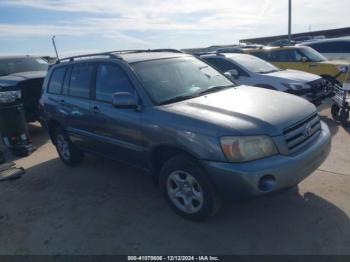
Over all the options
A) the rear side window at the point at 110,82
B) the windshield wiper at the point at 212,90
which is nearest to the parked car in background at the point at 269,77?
the windshield wiper at the point at 212,90

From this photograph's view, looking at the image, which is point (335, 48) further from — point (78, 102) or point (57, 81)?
point (78, 102)

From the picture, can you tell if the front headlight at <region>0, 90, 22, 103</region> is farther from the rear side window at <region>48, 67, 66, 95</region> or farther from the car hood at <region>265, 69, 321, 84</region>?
the car hood at <region>265, 69, 321, 84</region>

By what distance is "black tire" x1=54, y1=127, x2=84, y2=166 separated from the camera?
589 centimetres

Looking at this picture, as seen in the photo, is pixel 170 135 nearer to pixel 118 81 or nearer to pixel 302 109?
pixel 118 81

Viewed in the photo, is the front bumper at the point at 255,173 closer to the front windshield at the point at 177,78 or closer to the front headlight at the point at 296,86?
the front windshield at the point at 177,78

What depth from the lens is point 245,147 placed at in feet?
10.6

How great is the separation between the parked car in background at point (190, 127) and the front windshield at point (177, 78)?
14mm

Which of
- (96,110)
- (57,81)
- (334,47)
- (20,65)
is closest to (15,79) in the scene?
(20,65)

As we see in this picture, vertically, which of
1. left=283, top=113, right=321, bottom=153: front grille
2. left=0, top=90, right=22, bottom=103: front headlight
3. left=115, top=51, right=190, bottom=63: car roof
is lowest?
left=283, top=113, right=321, bottom=153: front grille

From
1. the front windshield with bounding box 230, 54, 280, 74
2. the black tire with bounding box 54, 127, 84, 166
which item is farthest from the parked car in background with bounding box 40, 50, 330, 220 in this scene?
the front windshield with bounding box 230, 54, 280, 74

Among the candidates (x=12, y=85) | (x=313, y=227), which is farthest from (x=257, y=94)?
(x=12, y=85)

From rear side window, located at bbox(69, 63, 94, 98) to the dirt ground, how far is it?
137 centimetres

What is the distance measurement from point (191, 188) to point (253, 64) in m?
6.02

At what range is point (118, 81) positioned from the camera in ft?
14.5
